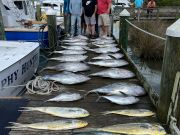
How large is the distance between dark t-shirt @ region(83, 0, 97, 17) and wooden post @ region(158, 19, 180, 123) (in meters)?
6.99

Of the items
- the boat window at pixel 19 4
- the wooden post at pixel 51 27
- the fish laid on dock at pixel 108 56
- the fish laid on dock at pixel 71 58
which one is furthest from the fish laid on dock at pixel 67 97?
the boat window at pixel 19 4

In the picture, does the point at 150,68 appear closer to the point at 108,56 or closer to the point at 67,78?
the point at 108,56

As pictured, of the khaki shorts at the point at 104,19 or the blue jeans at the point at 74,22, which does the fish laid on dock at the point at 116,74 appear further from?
the blue jeans at the point at 74,22

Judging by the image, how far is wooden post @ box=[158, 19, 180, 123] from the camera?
10.6ft

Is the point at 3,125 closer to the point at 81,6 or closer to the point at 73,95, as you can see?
the point at 73,95

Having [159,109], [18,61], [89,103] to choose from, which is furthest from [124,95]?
[18,61]

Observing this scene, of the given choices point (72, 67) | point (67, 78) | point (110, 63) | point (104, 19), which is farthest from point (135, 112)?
point (104, 19)

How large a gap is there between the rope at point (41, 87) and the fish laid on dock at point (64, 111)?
595 millimetres

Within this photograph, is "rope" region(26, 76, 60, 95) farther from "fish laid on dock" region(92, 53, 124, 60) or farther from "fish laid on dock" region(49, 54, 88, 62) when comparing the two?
"fish laid on dock" region(92, 53, 124, 60)

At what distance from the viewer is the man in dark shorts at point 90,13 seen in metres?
10.1

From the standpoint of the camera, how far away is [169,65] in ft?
11.0

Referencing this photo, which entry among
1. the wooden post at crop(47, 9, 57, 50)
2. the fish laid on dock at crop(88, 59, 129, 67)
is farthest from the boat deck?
the wooden post at crop(47, 9, 57, 50)

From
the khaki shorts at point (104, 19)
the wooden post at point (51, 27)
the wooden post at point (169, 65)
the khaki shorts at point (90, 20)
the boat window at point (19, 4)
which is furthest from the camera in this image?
the boat window at point (19, 4)

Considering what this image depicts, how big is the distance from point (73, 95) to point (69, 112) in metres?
0.59
